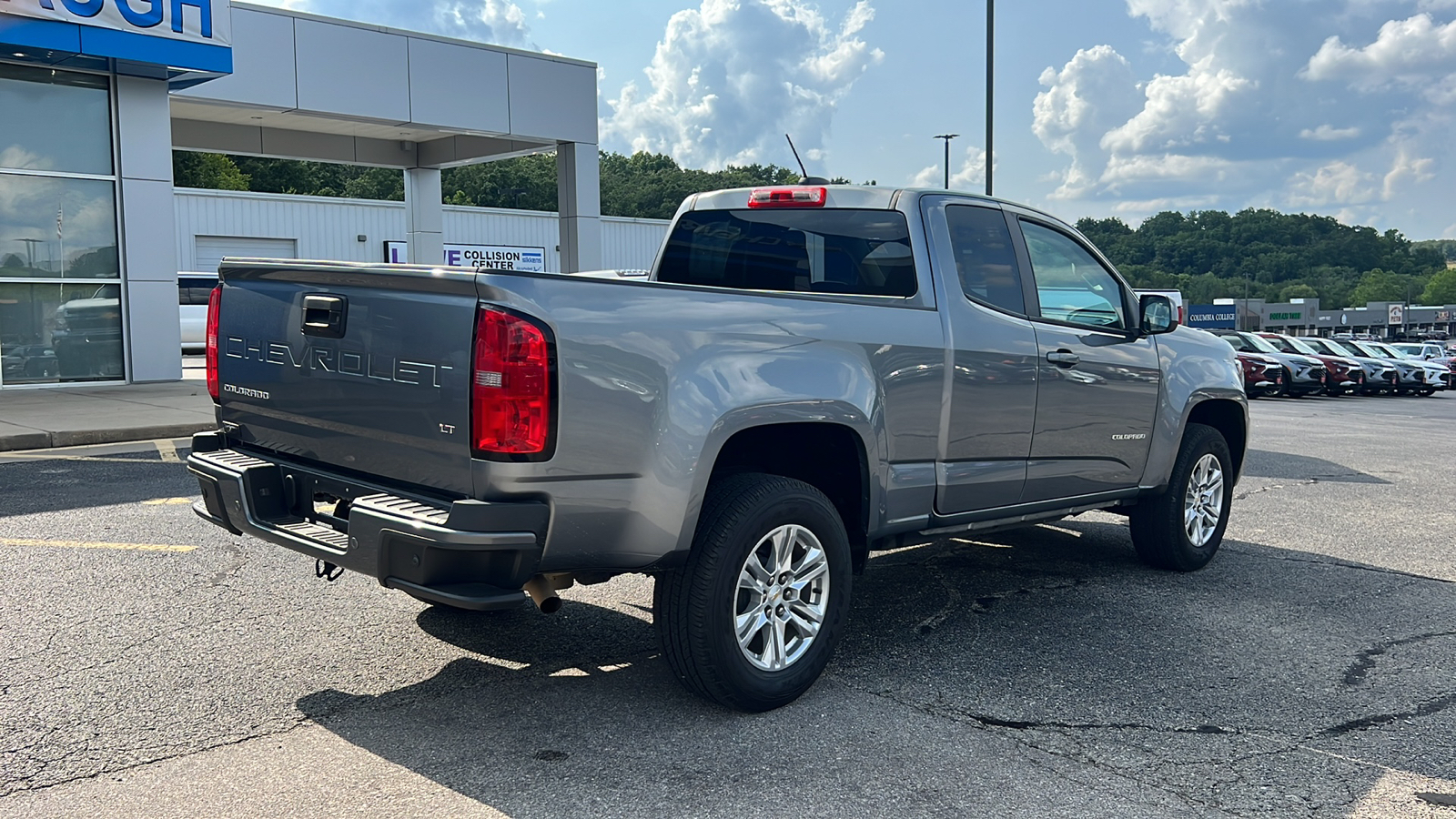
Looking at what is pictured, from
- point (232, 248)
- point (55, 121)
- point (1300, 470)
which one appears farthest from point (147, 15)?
point (232, 248)

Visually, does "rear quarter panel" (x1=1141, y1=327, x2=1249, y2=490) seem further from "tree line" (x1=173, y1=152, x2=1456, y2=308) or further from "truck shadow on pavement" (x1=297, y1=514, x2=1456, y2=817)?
"tree line" (x1=173, y1=152, x2=1456, y2=308)

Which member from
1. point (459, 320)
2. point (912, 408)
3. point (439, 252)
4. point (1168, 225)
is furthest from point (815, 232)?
point (1168, 225)

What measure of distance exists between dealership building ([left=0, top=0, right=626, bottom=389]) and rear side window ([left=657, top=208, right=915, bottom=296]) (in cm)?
1279

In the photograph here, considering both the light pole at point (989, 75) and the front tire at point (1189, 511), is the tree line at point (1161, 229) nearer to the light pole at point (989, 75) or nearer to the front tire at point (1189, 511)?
the light pole at point (989, 75)

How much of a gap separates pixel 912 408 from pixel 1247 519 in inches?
191

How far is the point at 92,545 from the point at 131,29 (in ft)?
37.6

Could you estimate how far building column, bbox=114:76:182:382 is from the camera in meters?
16.9

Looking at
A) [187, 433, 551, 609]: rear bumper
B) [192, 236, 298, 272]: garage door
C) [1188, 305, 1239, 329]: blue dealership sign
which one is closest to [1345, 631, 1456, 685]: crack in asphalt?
[187, 433, 551, 609]: rear bumper

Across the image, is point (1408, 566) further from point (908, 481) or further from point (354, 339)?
point (354, 339)

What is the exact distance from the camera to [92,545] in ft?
22.0

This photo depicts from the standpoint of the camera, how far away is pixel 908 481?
193 inches

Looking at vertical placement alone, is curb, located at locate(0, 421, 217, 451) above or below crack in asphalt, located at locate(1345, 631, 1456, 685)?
above

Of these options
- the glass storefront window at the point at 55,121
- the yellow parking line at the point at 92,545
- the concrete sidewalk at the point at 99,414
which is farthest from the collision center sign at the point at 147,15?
the yellow parking line at the point at 92,545

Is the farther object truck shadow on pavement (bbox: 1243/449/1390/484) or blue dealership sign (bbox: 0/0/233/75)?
blue dealership sign (bbox: 0/0/233/75)
